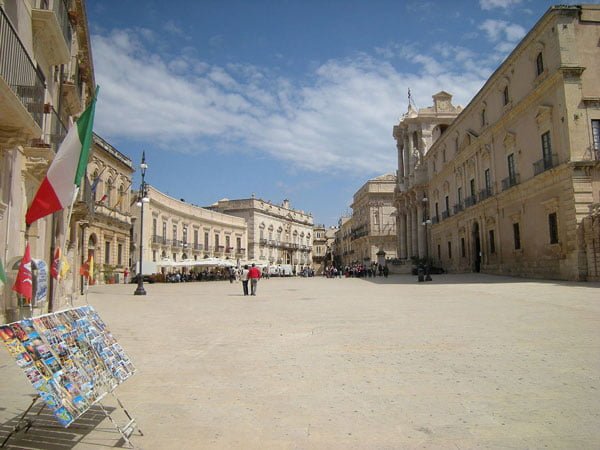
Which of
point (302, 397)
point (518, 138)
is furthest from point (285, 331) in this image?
point (518, 138)

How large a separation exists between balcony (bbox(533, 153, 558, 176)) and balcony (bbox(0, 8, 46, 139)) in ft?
67.8

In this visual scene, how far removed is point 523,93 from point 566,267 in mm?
9955

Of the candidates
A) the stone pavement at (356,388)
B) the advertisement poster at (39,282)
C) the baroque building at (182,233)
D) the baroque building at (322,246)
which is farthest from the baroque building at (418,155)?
the baroque building at (322,246)

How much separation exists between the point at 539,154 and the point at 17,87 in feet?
73.9

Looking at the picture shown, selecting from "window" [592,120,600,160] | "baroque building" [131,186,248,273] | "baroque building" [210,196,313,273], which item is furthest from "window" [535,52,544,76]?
"baroque building" [210,196,313,273]

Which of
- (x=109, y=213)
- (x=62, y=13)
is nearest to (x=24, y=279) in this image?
(x=62, y=13)

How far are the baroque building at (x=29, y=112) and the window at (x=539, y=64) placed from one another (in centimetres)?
2040

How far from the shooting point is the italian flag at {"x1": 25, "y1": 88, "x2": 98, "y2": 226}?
5.11 meters

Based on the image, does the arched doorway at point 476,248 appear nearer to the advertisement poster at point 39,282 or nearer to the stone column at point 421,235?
the stone column at point 421,235

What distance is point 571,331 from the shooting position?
7.29 m

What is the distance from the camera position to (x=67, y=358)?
333 centimetres

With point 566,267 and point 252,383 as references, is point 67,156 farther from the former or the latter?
point 566,267

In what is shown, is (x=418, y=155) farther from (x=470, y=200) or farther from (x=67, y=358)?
(x=67, y=358)

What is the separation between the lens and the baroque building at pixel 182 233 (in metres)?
44.7
